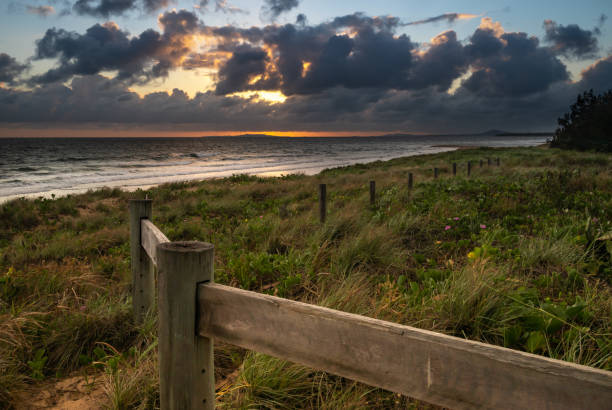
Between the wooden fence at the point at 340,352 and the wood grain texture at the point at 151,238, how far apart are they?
0.82 meters

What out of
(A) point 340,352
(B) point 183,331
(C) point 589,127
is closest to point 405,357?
(A) point 340,352

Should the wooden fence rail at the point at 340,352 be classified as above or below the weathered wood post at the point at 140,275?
above

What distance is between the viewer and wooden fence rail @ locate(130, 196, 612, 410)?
37.2 inches

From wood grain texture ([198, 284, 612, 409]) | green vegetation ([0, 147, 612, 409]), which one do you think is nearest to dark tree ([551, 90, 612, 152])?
green vegetation ([0, 147, 612, 409])

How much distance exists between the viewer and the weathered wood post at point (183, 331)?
1435mm

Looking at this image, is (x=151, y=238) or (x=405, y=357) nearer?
(x=405, y=357)

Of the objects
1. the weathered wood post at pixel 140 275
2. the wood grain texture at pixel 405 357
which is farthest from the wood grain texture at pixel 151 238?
the wood grain texture at pixel 405 357

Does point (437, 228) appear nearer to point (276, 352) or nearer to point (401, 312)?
point (401, 312)

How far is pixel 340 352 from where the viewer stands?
120 cm

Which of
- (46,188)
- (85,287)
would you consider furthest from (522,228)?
(46,188)

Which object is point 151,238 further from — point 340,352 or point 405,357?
point 405,357

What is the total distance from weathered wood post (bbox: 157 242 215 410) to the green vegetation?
0.74m

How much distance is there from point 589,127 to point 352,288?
48349mm

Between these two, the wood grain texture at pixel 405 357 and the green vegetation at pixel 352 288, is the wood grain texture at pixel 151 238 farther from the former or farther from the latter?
the wood grain texture at pixel 405 357
